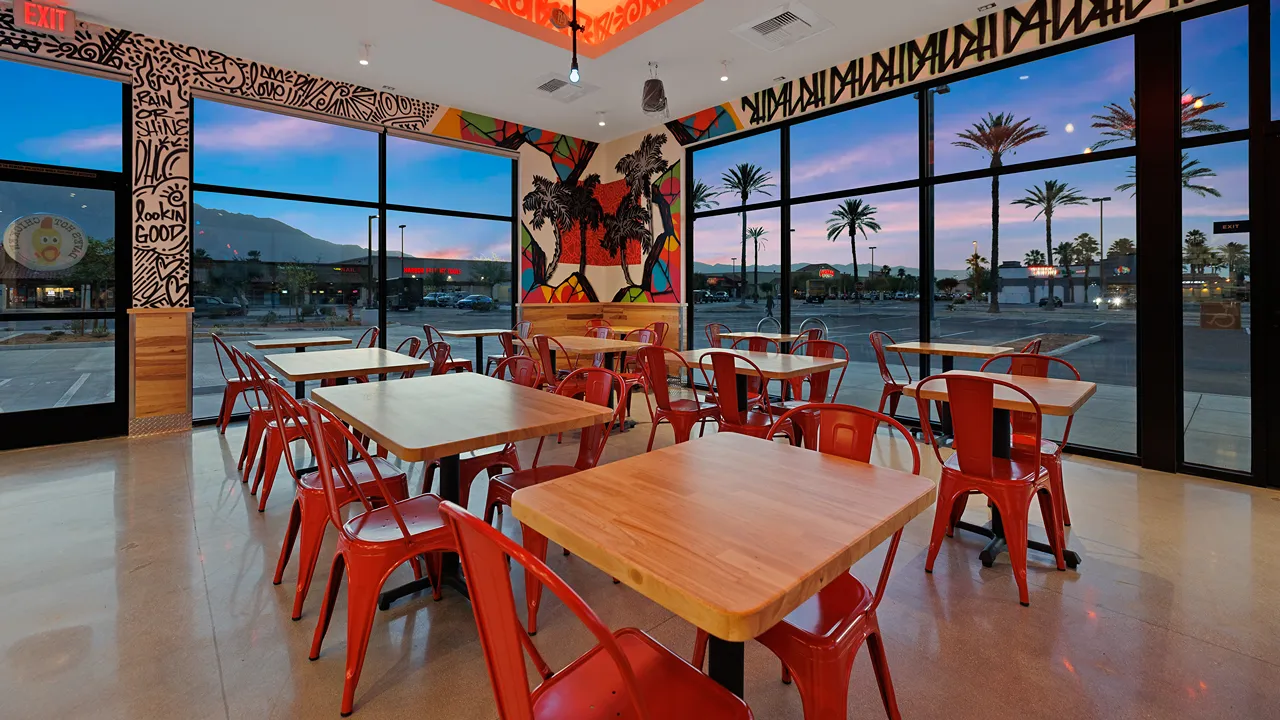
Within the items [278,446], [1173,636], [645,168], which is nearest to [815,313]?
[645,168]

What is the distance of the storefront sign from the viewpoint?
202 inches

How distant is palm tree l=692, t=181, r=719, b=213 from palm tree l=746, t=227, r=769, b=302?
0.70 meters

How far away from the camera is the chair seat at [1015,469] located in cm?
266

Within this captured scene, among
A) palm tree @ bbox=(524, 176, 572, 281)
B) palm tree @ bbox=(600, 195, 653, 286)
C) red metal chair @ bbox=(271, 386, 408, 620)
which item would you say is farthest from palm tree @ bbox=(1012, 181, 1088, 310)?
palm tree @ bbox=(524, 176, 572, 281)

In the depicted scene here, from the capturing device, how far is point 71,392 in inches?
211

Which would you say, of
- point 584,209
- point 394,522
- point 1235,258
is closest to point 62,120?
point 584,209

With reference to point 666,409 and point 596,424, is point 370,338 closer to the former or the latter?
point 666,409

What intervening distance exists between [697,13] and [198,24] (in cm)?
444

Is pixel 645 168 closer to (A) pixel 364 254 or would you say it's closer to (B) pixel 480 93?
(B) pixel 480 93

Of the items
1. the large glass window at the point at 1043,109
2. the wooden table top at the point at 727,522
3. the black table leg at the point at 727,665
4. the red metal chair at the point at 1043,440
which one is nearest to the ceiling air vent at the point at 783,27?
the large glass window at the point at 1043,109

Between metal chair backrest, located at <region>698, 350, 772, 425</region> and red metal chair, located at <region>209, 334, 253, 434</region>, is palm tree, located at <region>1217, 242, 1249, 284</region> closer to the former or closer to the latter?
metal chair backrest, located at <region>698, 350, 772, 425</region>

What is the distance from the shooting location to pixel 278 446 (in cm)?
361

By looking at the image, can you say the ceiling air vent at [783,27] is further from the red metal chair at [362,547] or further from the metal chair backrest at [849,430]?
the red metal chair at [362,547]

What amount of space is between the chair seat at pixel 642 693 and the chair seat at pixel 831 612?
0.31 m
